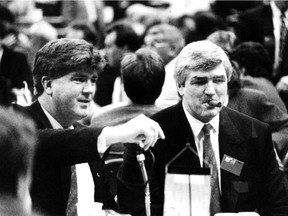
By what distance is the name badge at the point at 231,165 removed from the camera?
2.80m

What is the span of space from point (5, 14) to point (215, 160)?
3562mm

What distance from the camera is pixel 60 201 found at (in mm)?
2596

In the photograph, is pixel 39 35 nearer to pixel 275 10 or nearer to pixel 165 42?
pixel 165 42

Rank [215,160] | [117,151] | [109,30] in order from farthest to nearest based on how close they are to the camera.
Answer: [109,30], [117,151], [215,160]

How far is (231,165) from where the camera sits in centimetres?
283

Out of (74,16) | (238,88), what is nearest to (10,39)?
(74,16)

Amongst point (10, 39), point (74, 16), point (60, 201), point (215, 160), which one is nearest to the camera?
point (60, 201)


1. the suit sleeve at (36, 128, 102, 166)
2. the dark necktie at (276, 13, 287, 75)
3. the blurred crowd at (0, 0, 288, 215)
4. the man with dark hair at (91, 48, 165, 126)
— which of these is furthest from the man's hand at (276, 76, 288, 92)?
the suit sleeve at (36, 128, 102, 166)

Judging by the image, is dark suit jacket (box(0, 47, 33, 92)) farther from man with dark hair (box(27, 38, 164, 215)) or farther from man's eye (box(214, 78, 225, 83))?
man's eye (box(214, 78, 225, 83))

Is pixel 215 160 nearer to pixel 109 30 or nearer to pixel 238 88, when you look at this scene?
pixel 238 88

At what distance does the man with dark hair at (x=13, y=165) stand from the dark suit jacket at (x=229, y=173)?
701 millimetres

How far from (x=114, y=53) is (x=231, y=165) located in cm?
309

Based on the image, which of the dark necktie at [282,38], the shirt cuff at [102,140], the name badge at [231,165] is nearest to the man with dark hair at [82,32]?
the dark necktie at [282,38]

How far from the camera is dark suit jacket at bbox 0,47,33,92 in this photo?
4166 millimetres
